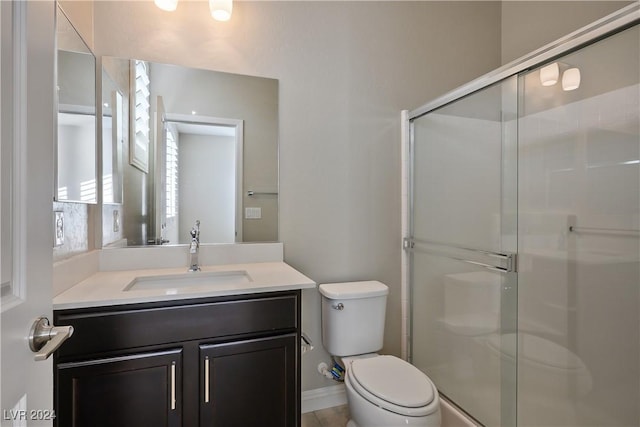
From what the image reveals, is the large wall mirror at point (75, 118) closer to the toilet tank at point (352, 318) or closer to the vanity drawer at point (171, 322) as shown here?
the vanity drawer at point (171, 322)

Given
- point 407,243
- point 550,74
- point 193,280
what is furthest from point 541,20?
point 193,280

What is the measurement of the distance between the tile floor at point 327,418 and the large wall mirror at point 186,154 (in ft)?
3.33

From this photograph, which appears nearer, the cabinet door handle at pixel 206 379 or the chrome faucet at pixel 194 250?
the cabinet door handle at pixel 206 379

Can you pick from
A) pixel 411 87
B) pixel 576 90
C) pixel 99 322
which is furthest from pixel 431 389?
pixel 411 87

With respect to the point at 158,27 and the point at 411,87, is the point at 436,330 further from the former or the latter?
the point at 158,27

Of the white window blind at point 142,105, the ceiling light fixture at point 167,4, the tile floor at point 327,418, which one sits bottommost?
the tile floor at point 327,418

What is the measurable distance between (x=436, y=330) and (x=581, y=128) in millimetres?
1268

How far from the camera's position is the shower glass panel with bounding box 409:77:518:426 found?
5.04 feet

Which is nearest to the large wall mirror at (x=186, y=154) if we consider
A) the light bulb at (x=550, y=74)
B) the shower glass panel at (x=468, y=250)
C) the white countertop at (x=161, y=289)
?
the white countertop at (x=161, y=289)

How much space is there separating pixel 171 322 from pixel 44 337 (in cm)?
61

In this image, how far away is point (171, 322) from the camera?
3.80 ft

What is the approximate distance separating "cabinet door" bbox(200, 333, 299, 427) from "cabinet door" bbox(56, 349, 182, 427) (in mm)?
106

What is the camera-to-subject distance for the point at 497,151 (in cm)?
157

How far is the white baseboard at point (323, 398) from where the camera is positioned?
185 cm
